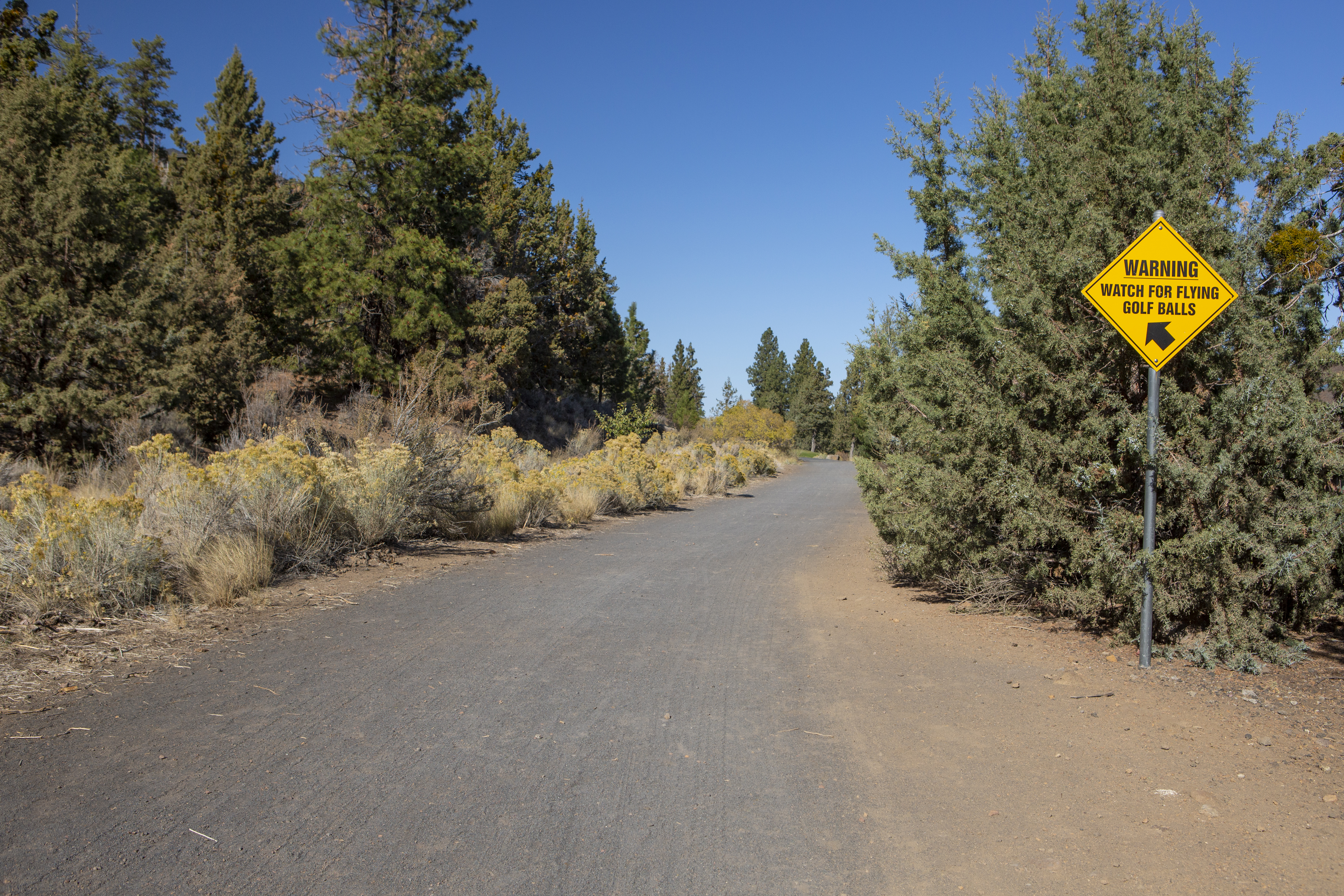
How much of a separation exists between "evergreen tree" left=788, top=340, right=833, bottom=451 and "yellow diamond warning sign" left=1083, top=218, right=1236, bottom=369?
89.5 meters

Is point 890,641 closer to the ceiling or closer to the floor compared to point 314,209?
closer to the floor

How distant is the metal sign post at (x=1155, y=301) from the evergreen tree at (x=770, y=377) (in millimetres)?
83877

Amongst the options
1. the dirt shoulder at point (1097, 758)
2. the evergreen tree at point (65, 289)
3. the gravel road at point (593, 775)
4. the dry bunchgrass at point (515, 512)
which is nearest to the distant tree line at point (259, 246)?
the evergreen tree at point (65, 289)

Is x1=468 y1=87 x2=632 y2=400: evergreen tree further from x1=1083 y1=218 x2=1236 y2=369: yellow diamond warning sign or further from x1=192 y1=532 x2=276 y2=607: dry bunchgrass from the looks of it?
x1=1083 y1=218 x2=1236 y2=369: yellow diamond warning sign

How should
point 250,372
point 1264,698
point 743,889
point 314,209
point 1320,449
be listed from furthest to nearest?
point 314,209 → point 250,372 → point 1320,449 → point 1264,698 → point 743,889

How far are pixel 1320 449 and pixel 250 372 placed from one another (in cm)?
2597

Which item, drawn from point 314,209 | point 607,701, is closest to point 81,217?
point 314,209

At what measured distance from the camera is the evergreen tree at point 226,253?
20125 millimetres

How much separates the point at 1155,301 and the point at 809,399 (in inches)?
3684

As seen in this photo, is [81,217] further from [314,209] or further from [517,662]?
[517,662]

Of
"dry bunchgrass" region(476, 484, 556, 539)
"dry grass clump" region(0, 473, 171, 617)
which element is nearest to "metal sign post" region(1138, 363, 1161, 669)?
"dry grass clump" region(0, 473, 171, 617)

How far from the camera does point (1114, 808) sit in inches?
143

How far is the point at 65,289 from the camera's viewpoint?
1546cm

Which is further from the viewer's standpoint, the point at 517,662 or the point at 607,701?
the point at 517,662
